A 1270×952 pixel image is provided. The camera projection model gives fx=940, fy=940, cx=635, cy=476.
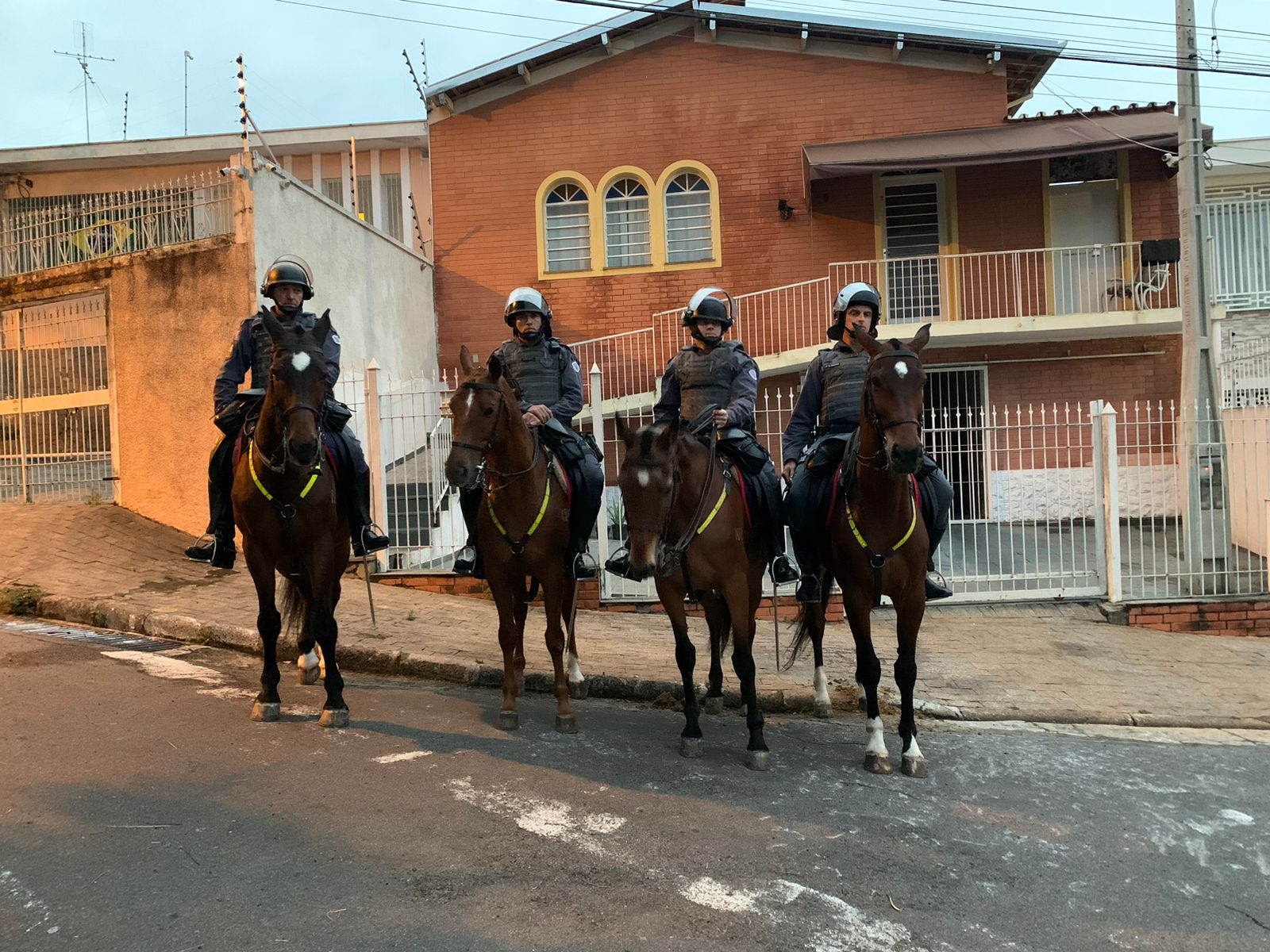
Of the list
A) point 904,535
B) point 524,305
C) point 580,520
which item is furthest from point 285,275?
point 904,535

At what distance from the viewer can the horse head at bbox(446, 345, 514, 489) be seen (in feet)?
17.3

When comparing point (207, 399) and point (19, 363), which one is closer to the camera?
point (207, 399)

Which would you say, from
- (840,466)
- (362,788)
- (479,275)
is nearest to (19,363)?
(479,275)

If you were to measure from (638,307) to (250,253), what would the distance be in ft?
27.6

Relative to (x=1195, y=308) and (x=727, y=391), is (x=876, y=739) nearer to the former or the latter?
(x=727, y=391)

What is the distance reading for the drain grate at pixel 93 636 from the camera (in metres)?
7.88

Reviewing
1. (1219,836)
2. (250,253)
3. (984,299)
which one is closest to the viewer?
(1219,836)

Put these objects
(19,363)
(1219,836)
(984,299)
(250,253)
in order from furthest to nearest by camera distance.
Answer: (984,299)
(19,363)
(250,253)
(1219,836)

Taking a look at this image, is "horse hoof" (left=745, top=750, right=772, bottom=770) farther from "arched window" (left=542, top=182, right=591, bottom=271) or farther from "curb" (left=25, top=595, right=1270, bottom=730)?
"arched window" (left=542, top=182, right=591, bottom=271)

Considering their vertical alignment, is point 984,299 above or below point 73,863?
above

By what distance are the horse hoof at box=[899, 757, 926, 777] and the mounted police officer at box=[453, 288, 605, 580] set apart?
7.34ft

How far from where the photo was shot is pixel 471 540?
20.7 ft

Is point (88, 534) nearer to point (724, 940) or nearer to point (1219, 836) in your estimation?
point (724, 940)

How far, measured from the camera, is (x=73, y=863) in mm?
3668
